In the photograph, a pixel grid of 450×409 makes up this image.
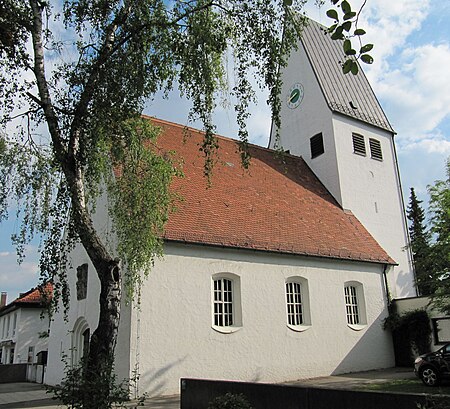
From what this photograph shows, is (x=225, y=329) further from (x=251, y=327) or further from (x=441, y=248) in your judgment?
(x=441, y=248)

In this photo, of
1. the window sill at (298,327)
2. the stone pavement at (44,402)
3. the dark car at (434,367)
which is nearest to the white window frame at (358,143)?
the window sill at (298,327)

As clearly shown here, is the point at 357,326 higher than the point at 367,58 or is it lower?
lower

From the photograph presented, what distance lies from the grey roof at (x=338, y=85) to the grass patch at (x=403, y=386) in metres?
13.6

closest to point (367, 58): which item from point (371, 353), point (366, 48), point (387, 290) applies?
point (366, 48)

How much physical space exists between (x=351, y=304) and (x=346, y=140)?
8578 millimetres

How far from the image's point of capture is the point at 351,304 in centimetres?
1905

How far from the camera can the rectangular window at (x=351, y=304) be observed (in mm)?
18855

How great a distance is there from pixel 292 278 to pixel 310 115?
418 inches

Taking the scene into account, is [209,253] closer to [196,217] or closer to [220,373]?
[196,217]

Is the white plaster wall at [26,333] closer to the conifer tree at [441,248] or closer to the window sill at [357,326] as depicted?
the window sill at [357,326]

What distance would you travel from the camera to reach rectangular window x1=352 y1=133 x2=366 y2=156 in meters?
23.8

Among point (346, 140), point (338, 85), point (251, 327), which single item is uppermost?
point (338, 85)

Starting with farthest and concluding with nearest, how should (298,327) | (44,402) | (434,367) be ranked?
(298,327) < (434,367) < (44,402)

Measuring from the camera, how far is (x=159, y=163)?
11.1 metres
